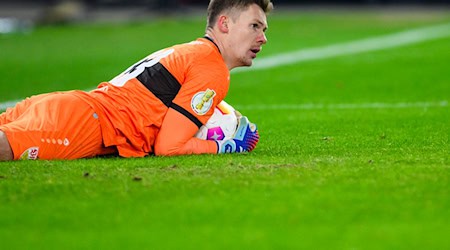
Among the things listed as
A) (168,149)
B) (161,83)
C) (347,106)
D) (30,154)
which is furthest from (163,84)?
(347,106)

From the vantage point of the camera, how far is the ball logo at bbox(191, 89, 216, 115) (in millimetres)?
7016

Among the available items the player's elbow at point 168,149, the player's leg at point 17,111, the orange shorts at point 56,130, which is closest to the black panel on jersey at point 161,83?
the player's elbow at point 168,149

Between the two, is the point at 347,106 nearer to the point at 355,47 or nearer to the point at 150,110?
the point at 150,110

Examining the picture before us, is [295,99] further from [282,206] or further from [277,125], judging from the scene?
[282,206]

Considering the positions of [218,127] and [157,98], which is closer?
[157,98]

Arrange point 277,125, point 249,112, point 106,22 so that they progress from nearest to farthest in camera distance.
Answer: point 277,125 < point 249,112 < point 106,22

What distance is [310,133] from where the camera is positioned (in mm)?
8500

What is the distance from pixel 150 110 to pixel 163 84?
0.20 meters

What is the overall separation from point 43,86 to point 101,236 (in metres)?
8.46

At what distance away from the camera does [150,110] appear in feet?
23.3

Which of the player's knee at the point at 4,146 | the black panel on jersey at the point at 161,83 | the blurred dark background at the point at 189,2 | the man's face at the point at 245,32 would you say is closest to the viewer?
the player's knee at the point at 4,146

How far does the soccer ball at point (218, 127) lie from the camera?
7.25 metres

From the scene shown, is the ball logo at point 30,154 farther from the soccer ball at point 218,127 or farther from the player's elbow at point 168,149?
the soccer ball at point 218,127

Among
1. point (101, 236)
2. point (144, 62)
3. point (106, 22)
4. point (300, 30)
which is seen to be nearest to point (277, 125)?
point (144, 62)
